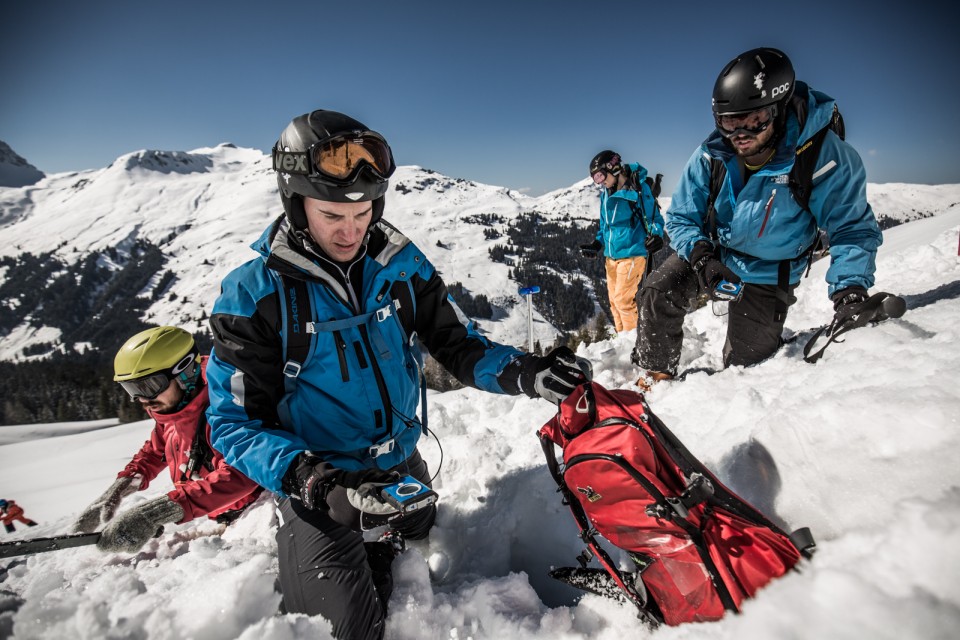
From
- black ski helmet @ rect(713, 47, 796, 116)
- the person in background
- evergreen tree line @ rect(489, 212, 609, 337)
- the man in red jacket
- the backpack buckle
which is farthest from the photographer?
evergreen tree line @ rect(489, 212, 609, 337)

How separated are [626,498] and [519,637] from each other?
3.18 feet

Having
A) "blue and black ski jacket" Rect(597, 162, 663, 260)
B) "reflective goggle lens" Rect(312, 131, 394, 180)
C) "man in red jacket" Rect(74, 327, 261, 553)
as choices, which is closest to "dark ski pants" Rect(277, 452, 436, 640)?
"man in red jacket" Rect(74, 327, 261, 553)

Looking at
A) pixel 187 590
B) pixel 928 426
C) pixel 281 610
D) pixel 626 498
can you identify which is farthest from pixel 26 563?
pixel 928 426

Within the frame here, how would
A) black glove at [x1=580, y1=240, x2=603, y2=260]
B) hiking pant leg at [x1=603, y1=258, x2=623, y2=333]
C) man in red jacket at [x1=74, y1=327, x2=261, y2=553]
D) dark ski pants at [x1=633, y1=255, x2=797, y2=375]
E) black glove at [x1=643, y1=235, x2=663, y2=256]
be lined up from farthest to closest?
black glove at [x1=580, y1=240, x2=603, y2=260] < hiking pant leg at [x1=603, y1=258, x2=623, y2=333] < black glove at [x1=643, y1=235, x2=663, y2=256] < dark ski pants at [x1=633, y1=255, x2=797, y2=375] < man in red jacket at [x1=74, y1=327, x2=261, y2=553]

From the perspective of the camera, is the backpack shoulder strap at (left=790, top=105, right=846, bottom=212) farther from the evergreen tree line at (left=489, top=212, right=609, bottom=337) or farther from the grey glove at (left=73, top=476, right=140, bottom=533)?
the evergreen tree line at (left=489, top=212, right=609, bottom=337)

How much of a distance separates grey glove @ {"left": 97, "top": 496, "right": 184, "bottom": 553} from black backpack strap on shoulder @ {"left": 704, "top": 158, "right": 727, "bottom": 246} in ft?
15.8

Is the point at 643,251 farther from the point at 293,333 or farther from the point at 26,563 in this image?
the point at 26,563

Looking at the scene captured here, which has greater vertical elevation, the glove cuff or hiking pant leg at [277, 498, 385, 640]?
the glove cuff

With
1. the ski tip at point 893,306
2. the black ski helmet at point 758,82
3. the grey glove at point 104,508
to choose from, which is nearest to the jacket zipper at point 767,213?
the black ski helmet at point 758,82

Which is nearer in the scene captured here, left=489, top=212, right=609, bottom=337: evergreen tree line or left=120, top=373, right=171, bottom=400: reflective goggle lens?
left=120, top=373, right=171, bottom=400: reflective goggle lens

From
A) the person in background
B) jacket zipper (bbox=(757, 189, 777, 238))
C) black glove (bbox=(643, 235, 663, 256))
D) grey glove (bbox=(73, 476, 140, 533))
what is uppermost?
jacket zipper (bbox=(757, 189, 777, 238))

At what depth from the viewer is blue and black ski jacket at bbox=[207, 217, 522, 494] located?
242cm

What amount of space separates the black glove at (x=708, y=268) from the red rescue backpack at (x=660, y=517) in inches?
75.3

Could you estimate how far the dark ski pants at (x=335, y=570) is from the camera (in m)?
2.21
